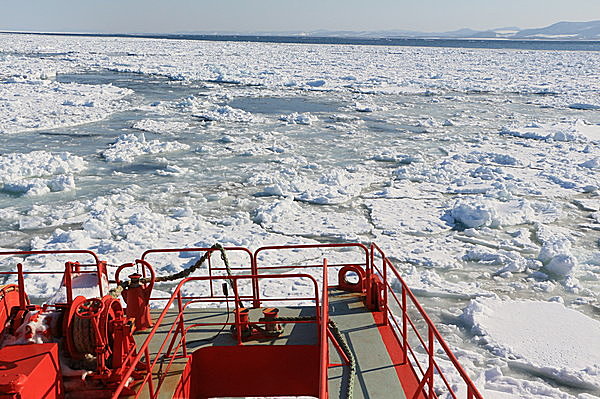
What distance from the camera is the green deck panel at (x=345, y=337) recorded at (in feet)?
12.5

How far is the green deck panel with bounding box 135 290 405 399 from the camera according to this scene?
3.81m

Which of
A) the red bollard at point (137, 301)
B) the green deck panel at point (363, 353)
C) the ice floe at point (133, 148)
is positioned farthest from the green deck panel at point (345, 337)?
the ice floe at point (133, 148)

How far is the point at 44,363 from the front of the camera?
9.90 ft

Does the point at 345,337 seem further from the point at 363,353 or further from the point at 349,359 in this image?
the point at 349,359

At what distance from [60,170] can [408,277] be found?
817cm

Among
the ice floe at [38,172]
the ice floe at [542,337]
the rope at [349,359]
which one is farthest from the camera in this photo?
the ice floe at [38,172]

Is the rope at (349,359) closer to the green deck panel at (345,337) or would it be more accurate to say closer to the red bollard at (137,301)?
the green deck panel at (345,337)

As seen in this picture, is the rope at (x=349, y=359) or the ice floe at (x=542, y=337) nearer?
the rope at (x=349, y=359)

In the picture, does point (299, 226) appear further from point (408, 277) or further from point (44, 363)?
point (44, 363)

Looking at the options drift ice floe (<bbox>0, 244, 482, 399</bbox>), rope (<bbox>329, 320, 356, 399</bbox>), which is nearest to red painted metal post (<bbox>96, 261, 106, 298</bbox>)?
drift ice floe (<bbox>0, 244, 482, 399</bbox>)

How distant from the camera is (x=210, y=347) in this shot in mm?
4270

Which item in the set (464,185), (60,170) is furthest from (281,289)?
(60,170)

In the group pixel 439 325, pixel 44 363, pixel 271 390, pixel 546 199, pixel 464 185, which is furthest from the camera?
pixel 464 185

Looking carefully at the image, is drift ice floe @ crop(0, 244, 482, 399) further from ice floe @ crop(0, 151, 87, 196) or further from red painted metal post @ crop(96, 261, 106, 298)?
ice floe @ crop(0, 151, 87, 196)
